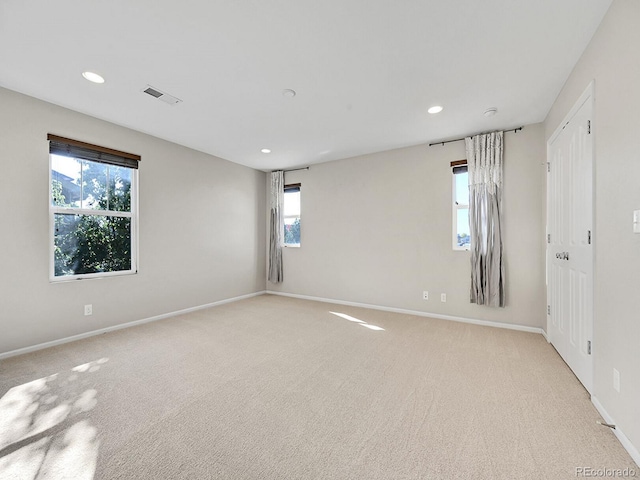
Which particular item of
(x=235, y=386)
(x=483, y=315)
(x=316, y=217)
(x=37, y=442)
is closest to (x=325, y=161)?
(x=316, y=217)

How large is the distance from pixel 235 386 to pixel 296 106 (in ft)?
9.08

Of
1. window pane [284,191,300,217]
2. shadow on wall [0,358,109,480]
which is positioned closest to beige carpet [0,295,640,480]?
shadow on wall [0,358,109,480]

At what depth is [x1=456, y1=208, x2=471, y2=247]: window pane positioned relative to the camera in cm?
385

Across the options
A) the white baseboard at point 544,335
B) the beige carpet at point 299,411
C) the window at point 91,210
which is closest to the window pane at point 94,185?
the window at point 91,210

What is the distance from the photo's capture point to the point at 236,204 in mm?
5180

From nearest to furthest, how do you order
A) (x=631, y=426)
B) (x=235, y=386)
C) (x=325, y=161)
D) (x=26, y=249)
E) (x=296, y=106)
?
(x=631, y=426), (x=235, y=386), (x=26, y=249), (x=296, y=106), (x=325, y=161)

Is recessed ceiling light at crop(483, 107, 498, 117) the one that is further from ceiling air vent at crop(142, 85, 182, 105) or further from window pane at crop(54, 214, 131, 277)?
window pane at crop(54, 214, 131, 277)

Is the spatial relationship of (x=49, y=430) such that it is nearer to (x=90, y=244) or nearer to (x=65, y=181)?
(x=90, y=244)

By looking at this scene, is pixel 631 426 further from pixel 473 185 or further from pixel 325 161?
pixel 325 161

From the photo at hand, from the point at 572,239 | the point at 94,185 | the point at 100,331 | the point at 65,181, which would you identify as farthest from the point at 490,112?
the point at 100,331

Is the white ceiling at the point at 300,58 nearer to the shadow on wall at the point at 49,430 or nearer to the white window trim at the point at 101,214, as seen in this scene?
the white window trim at the point at 101,214

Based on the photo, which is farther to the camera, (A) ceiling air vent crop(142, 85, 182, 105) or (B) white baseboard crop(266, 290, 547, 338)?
(B) white baseboard crop(266, 290, 547, 338)

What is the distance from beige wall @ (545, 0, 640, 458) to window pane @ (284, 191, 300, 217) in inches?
168

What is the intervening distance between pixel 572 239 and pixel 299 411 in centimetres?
268
